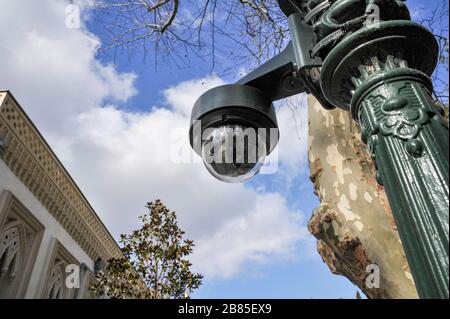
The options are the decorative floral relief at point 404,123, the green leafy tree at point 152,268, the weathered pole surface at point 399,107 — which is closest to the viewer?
the weathered pole surface at point 399,107

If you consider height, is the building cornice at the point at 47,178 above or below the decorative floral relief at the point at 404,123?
above

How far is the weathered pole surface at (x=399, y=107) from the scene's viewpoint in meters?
0.70

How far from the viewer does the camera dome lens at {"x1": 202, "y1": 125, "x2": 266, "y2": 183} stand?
1449 mm

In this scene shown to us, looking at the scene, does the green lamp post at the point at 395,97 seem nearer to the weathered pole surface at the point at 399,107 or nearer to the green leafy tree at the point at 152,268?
the weathered pole surface at the point at 399,107

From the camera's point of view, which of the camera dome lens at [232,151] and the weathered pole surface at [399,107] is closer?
the weathered pole surface at [399,107]

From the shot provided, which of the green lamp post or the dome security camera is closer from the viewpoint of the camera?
the green lamp post

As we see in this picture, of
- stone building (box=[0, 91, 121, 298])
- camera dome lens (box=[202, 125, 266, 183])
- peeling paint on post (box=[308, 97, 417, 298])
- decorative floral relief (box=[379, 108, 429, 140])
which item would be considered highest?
stone building (box=[0, 91, 121, 298])

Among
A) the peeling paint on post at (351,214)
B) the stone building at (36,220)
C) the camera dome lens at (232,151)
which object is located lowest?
the camera dome lens at (232,151)

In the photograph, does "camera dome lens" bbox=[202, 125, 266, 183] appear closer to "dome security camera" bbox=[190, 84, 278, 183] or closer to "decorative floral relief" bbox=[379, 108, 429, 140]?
"dome security camera" bbox=[190, 84, 278, 183]

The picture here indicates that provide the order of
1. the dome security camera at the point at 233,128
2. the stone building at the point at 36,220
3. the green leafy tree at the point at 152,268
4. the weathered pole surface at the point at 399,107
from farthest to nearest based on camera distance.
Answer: the stone building at the point at 36,220, the green leafy tree at the point at 152,268, the dome security camera at the point at 233,128, the weathered pole surface at the point at 399,107

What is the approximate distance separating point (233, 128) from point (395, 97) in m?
0.68

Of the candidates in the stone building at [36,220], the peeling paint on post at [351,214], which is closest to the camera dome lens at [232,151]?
the peeling paint on post at [351,214]

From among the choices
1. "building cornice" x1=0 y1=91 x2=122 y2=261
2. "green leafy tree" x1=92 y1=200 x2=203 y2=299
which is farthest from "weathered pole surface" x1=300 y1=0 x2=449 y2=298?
"building cornice" x1=0 y1=91 x2=122 y2=261
